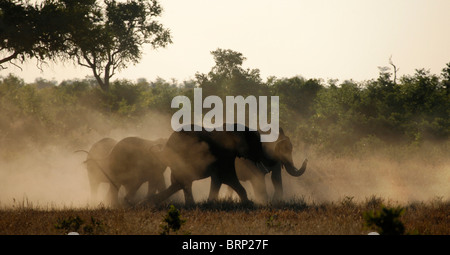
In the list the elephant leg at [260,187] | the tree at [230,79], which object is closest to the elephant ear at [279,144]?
the elephant leg at [260,187]

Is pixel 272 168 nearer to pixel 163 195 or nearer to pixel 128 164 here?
pixel 163 195

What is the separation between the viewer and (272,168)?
16.1 metres

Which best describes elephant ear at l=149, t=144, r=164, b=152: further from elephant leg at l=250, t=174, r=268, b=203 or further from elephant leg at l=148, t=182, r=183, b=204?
elephant leg at l=250, t=174, r=268, b=203

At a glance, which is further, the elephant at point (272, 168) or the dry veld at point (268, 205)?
the elephant at point (272, 168)

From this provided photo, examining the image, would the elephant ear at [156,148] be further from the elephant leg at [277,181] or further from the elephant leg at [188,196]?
the elephant leg at [277,181]

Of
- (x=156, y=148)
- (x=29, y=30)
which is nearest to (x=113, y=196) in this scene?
(x=156, y=148)

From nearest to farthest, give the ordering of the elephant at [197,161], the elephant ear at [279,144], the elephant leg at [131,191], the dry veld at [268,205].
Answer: the dry veld at [268,205], the elephant at [197,161], the elephant leg at [131,191], the elephant ear at [279,144]

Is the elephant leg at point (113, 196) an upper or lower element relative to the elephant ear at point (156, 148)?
lower

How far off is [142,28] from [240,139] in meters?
39.7

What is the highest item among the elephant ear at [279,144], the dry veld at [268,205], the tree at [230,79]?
the tree at [230,79]

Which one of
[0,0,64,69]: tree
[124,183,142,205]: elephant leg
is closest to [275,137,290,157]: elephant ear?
[124,183,142,205]: elephant leg

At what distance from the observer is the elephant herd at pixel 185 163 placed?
13.6m

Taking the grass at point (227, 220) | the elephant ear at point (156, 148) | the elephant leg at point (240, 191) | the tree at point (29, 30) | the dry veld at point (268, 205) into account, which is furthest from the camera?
the tree at point (29, 30)
